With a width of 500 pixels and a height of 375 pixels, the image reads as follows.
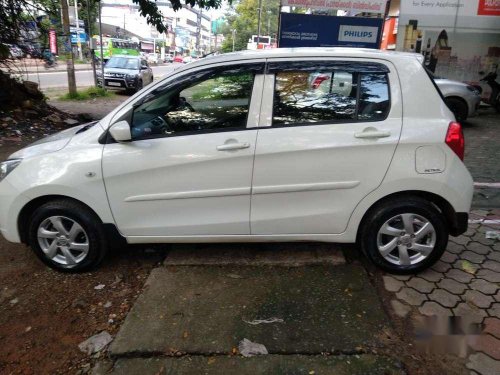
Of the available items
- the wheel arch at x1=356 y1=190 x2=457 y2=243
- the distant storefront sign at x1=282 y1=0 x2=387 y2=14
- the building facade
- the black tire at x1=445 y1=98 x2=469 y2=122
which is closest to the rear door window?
the wheel arch at x1=356 y1=190 x2=457 y2=243

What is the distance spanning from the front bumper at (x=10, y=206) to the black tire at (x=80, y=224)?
0.42 ft

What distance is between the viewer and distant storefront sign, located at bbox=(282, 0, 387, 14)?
30.9 ft

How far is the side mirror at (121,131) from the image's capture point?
3.03m

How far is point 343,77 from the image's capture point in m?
3.15

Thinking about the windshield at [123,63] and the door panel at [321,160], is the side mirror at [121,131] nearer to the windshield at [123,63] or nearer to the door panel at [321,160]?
the door panel at [321,160]

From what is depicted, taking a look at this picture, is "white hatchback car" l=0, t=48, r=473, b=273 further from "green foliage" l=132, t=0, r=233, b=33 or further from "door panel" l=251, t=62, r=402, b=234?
"green foliage" l=132, t=0, r=233, b=33

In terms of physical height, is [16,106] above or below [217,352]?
above

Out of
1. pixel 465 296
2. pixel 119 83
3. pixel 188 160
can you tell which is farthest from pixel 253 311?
pixel 119 83

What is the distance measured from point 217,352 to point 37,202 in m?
1.93

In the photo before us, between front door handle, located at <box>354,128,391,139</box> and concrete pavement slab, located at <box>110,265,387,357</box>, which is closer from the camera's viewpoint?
concrete pavement slab, located at <box>110,265,387,357</box>

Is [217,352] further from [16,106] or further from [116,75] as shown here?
[116,75]

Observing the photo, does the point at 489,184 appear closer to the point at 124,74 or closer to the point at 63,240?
the point at 63,240

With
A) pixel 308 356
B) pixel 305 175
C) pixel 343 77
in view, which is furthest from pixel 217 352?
pixel 343 77

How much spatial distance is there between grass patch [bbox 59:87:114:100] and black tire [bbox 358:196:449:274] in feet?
50.0
